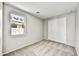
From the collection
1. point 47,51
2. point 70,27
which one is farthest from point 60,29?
point 47,51

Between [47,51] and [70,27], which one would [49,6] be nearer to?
[70,27]

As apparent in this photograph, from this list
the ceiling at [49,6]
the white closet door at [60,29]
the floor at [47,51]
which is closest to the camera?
the ceiling at [49,6]

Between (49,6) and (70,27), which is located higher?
(49,6)

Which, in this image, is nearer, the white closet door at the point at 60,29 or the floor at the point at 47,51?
the floor at the point at 47,51

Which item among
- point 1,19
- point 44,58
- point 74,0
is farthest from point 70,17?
point 1,19

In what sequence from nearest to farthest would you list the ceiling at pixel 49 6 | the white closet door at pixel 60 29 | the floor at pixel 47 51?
the ceiling at pixel 49 6 < the floor at pixel 47 51 < the white closet door at pixel 60 29

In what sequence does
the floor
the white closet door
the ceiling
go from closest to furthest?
the ceiling, the floor, the white closet door

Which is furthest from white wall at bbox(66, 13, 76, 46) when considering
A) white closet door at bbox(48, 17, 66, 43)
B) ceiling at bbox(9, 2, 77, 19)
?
ceiling at bbox(9, 2, 77, 19)

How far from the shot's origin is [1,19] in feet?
4.98

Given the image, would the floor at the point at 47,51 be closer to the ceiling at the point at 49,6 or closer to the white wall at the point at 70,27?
the white wall at the point at 70,27

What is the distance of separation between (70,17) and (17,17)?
5.22 ft

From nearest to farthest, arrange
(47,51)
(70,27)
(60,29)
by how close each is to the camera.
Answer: (70,27)
(47,51)
(60,29)

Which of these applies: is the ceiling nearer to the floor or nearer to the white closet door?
the white closet door

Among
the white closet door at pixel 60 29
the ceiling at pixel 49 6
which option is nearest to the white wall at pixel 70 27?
the white closet door at pixel 60 29
